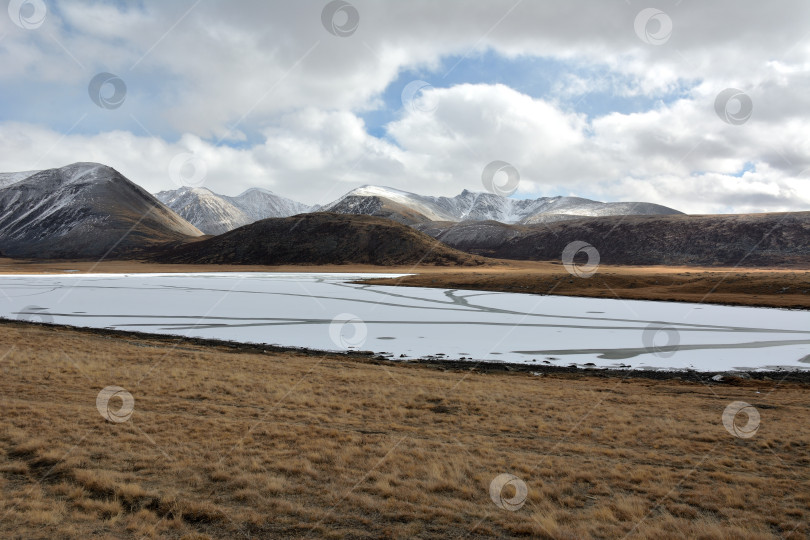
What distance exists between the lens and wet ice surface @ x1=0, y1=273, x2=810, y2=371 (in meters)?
23.7

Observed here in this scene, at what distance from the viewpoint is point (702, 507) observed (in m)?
8.07

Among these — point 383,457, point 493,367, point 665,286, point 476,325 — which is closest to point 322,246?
point 665,286

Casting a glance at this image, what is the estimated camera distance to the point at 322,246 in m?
142

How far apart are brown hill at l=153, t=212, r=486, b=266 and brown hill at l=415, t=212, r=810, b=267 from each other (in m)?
56.4

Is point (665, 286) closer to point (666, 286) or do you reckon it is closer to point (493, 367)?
point (666, 286)

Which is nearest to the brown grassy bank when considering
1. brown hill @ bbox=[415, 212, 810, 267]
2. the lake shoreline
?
the lake shoreline

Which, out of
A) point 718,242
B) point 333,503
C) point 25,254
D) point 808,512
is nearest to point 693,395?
point 808,512

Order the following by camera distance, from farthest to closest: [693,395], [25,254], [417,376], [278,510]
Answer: [25,254] < [417,376] < [693,395] < [278,510]

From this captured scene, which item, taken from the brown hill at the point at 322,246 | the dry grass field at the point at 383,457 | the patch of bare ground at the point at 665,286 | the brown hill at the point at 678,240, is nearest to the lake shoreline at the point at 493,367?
the dry grass field at the point at 383,457

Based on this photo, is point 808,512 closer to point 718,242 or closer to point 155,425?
point 155,425

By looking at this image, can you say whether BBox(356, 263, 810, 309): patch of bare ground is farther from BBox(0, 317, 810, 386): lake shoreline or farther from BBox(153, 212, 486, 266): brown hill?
BBox(153, 212, 486, 266): brown hill

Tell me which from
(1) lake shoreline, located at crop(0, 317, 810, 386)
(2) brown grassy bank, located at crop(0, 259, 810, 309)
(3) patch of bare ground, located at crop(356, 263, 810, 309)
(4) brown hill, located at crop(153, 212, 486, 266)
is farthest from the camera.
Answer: (4) brown hill, located at crop(153, 212, 486, 266)

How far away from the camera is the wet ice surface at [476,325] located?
2373cm

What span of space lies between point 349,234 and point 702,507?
14088 cm
